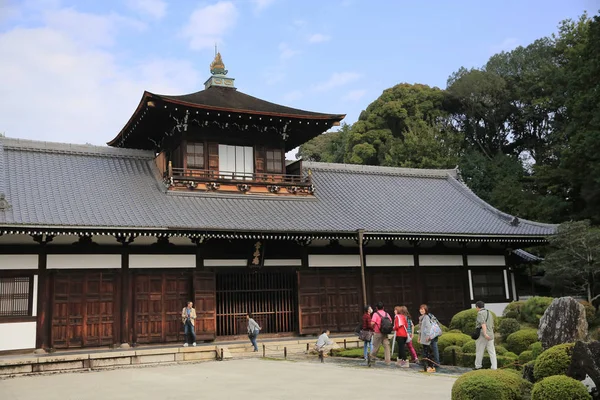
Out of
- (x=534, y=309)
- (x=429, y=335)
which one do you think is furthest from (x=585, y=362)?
(x=534, y=309)

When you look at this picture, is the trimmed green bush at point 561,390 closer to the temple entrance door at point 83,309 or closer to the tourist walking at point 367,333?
the tourist walking at point 367,333

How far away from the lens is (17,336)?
16.2 metres

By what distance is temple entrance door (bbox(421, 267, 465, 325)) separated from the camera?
2212cm

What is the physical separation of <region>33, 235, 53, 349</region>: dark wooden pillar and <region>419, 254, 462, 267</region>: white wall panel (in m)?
13.0

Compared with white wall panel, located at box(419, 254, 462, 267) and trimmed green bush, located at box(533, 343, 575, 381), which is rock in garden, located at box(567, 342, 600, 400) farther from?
white wall panel, located at box(419, 254, 462, 267)

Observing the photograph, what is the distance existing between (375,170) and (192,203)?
10.2m

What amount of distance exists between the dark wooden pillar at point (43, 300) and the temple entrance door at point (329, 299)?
792cm

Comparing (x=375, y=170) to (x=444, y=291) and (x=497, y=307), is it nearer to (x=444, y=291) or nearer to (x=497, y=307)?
(x=444, y=291)

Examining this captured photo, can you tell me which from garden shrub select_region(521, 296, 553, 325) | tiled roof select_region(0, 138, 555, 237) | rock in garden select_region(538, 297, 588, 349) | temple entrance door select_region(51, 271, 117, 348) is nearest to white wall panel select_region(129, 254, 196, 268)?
temple entrance door select_region(51, 271, 117, 348)

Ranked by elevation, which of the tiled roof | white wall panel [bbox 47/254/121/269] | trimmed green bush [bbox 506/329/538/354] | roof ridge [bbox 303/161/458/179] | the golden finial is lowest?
trimmed green bush [bbox 506/329/538/354]

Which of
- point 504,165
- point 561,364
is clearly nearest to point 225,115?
point 561,364

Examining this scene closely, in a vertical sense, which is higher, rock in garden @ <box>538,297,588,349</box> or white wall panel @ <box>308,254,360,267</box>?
white wall panel @ <box>308,254,360,267</box>

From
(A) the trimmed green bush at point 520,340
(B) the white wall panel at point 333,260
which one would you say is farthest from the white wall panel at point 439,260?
(A) the trimmed green bush at point 520,340

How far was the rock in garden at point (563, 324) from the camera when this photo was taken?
28.9 ft
